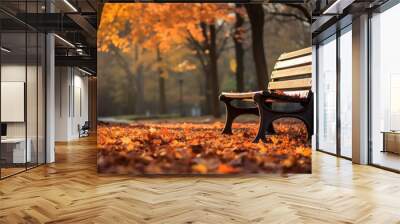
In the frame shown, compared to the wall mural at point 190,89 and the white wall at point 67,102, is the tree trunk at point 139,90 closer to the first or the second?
the wall mural at point 190,89

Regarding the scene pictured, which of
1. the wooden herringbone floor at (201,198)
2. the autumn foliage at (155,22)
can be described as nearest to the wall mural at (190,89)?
the autumn foliage at (155,22)

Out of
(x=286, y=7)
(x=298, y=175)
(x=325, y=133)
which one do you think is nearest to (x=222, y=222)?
(x=298, y=175)

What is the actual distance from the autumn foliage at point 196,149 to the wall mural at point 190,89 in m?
0.02

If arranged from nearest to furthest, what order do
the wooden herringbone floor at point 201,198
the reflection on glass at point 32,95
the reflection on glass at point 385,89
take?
the wooden herringbone floor at point 201,198 < the reflection on glass at point 385,89 < the reflection on glass at point 32,95

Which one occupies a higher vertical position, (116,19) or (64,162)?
(116,19)

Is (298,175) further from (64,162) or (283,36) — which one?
(64,162)

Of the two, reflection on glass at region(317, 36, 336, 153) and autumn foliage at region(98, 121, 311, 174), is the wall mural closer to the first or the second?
autumn foliage at region(98, 121, 311, 174)

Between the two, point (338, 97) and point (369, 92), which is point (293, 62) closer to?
point (369, 92)

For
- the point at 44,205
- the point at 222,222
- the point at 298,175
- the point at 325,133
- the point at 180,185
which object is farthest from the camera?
the point at 325,133

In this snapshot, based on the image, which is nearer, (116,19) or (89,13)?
(116,19)

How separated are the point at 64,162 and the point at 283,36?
4.55 metres

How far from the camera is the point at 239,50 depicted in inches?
262

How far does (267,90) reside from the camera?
663cm

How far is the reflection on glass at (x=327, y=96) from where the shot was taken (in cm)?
933
